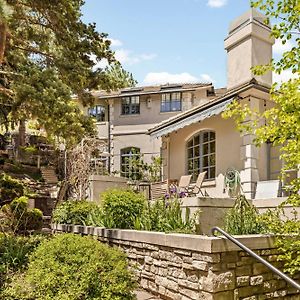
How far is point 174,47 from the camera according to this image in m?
16.5

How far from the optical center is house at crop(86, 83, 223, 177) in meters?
25.4

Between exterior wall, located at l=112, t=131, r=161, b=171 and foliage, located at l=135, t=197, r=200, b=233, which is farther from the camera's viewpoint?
exterior wall, located at l=112, t=131, r=161, b=171

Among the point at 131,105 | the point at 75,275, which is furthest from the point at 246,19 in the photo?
the point at 131,105

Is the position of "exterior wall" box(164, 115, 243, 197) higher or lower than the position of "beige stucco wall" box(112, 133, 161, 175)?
lower

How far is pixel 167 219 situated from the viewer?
708 cm

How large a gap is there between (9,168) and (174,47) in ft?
44.4

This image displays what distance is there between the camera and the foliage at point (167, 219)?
6.80 metres

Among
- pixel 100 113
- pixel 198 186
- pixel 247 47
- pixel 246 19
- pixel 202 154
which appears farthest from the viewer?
pixel 100 113

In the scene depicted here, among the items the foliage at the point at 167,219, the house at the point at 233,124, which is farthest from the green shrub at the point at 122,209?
the house at the point at 233,124

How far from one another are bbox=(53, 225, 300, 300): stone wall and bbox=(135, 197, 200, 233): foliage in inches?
20.8

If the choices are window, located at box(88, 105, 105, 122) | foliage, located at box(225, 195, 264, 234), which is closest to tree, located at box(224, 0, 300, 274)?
foliage, located at box(225, 195, 264, 234)

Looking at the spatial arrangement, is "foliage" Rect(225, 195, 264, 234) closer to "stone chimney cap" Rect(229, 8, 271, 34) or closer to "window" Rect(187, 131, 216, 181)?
"window" Rect(187, 131, 216, 181)

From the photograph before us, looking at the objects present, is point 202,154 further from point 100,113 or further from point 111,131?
point 100,113

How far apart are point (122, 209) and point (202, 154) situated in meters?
6.09
